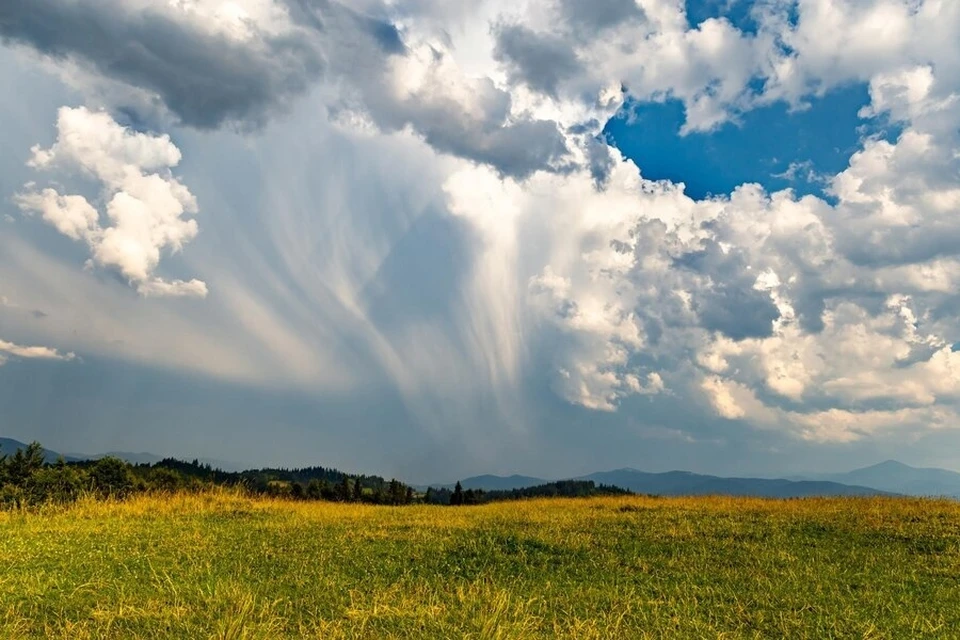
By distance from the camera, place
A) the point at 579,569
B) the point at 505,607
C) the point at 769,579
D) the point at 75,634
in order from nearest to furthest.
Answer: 1. the point at 75,634
2. the point at 505,607
3. the point at 769,579
4. the point at 579,569

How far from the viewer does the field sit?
9906 mm

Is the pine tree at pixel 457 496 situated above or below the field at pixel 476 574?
below

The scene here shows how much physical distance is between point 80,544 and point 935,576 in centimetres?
2210

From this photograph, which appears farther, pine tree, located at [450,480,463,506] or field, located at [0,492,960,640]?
pine tree, located at [450,480,463,506]

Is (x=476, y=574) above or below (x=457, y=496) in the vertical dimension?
above

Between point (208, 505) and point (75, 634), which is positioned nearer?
point (75, 634)

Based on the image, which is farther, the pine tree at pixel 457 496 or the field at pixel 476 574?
the pine tree at pixel 457 496

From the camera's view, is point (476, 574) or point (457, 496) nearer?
point (476, 574)

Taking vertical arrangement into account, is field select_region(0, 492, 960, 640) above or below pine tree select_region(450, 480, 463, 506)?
above

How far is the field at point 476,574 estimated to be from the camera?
991 cm

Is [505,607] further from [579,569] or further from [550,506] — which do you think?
[550,506]

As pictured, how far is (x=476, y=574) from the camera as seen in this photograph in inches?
559

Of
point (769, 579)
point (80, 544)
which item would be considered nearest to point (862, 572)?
point (769, 579)

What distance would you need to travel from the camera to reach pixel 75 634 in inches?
360
